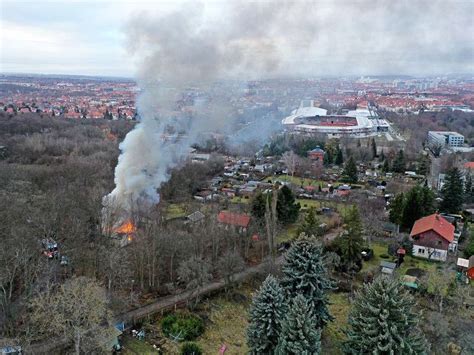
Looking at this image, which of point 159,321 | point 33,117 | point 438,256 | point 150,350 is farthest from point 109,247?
point 33,117

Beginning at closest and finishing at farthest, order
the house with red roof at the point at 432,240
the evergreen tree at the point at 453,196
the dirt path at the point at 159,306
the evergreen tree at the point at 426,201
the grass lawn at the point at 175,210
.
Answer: the dirt path at the point at 159,306
the house with red roof at the point at 432,240
the evergreen tree at the point at 426,201
the grass lawn at the point at 175,210
the evergreen tree at the point at 453,196

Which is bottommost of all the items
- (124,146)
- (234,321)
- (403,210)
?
(234,321)

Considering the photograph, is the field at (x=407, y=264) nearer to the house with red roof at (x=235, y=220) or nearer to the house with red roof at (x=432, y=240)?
the house with red roof at (x=432, y=240)

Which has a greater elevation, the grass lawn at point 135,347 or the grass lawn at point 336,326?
the grass lawn at point 135,347

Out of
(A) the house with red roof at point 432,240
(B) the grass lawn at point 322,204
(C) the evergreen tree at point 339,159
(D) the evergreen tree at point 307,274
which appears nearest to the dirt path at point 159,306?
(D) the evergreen tree at point 307,274

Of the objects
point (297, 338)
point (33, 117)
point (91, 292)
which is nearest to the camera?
point (297, 338)

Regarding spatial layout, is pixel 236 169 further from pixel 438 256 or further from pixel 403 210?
pixel 438 256

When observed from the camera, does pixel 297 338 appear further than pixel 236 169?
No
